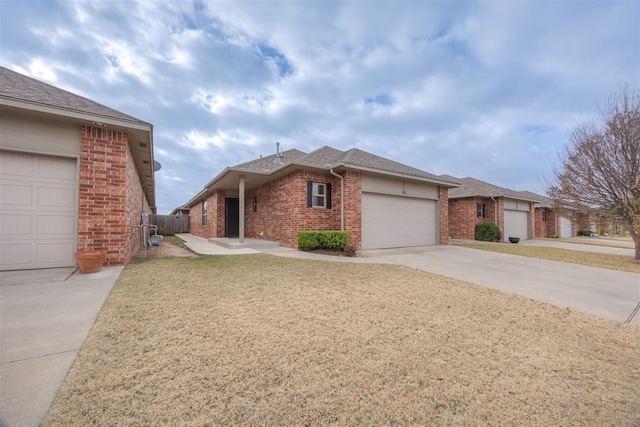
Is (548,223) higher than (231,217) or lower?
lower

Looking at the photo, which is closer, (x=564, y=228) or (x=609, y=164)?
(x=609, y=164)

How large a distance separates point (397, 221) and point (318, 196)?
394 centimetres

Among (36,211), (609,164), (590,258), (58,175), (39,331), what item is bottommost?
(590,258)

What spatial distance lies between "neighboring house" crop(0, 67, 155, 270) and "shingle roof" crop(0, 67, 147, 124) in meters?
0.01

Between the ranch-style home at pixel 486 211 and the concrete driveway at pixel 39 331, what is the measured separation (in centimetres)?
1899

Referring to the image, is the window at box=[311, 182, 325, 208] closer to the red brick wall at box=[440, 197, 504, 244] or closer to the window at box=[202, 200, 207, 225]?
the window at box=[202, 200, 207, 225]

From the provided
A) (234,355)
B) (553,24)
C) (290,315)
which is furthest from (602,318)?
(553,24)

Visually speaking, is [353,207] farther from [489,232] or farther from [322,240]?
[489,232]

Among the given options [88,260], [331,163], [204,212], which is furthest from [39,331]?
[204,212]

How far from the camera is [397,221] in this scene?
11.5 meters

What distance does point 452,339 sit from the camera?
110 inches

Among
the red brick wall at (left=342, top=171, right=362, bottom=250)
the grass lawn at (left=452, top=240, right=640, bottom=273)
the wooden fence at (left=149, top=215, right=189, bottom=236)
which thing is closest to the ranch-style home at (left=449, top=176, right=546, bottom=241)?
the grass lawn at (left=452, top=240, right=640, bottom=273)

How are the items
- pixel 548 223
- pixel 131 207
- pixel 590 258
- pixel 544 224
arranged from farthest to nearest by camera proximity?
1. pixel 548 223
2. pixel 544 224
3. pixel 590 258
4. pixel 131 207

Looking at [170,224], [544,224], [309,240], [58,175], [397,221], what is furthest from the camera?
[170,224]
